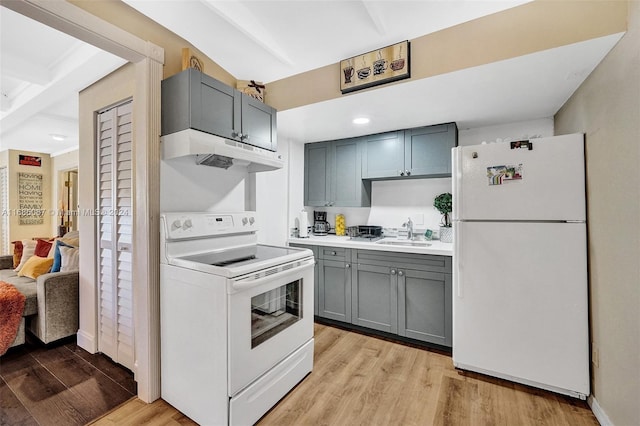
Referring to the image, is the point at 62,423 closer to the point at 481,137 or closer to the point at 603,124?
the point at 603,124

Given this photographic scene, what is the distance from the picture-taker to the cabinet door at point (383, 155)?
296 centimetres

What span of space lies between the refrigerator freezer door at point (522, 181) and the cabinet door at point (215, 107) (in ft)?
5.44

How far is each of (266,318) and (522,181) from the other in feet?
6.38

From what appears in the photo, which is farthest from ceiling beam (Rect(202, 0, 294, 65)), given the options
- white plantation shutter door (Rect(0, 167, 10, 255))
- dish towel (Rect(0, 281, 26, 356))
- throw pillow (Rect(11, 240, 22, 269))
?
white plantation shutter door (Rect(0, 167, 10, 255))

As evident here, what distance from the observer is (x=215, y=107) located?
183 cm

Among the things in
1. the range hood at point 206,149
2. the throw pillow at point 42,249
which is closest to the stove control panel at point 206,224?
the range hood at point 206,149

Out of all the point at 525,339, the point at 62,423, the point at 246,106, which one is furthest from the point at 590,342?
the point at 62,423

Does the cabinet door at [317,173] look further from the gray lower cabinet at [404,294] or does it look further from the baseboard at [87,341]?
the baseboard at [87,341]

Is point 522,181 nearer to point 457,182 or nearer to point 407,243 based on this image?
point 457,182

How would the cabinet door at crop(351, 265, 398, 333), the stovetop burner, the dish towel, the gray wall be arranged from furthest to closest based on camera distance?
the stovetop burner → the cabinet door at crop(351, 265, 398, 333) → the dish towel → the gray wall

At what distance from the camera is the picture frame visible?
74.6 inches

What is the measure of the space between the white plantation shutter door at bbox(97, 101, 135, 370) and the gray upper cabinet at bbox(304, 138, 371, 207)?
198 cm

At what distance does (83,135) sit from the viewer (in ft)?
7.79

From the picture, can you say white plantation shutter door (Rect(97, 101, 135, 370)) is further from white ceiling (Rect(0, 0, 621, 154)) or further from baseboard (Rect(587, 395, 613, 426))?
baseboard (Rect(587, 395, 613, 426))
